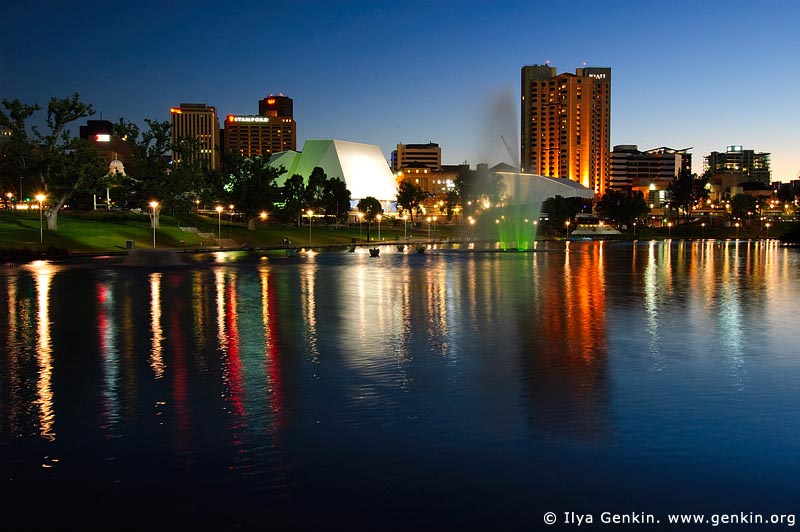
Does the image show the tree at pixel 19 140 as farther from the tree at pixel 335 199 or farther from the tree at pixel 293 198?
the tree at pixel 335 199

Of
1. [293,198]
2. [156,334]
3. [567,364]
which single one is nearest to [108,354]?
[156,334]

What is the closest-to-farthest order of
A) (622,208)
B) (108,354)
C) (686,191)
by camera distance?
(108,354) → (622,208) → (686,191)

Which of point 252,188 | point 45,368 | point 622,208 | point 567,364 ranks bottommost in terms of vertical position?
point 567,364

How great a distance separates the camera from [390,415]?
1121cm

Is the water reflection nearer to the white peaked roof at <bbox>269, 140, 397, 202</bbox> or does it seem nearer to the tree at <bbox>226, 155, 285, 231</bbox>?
the tree at <bbox>226, 155, 285, 231</bbox>

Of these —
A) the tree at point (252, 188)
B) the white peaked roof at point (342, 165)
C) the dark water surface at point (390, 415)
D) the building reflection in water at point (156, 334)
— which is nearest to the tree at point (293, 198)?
the tree at point (252, 188)

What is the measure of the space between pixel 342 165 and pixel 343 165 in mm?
437

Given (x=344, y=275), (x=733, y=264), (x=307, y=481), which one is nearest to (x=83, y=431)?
(x=307, y=481)

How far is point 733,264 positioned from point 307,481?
51557 millimetres

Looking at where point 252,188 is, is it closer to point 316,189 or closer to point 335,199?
point 316,189

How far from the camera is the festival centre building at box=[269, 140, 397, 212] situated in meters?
188

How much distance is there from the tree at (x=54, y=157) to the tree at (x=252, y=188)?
2428 centimetres

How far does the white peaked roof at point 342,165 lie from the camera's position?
188250 millimetres

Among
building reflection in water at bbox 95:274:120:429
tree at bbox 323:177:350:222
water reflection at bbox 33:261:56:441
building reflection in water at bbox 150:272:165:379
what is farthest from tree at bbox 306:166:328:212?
building reflection in water at bbox 95:274:120:429
